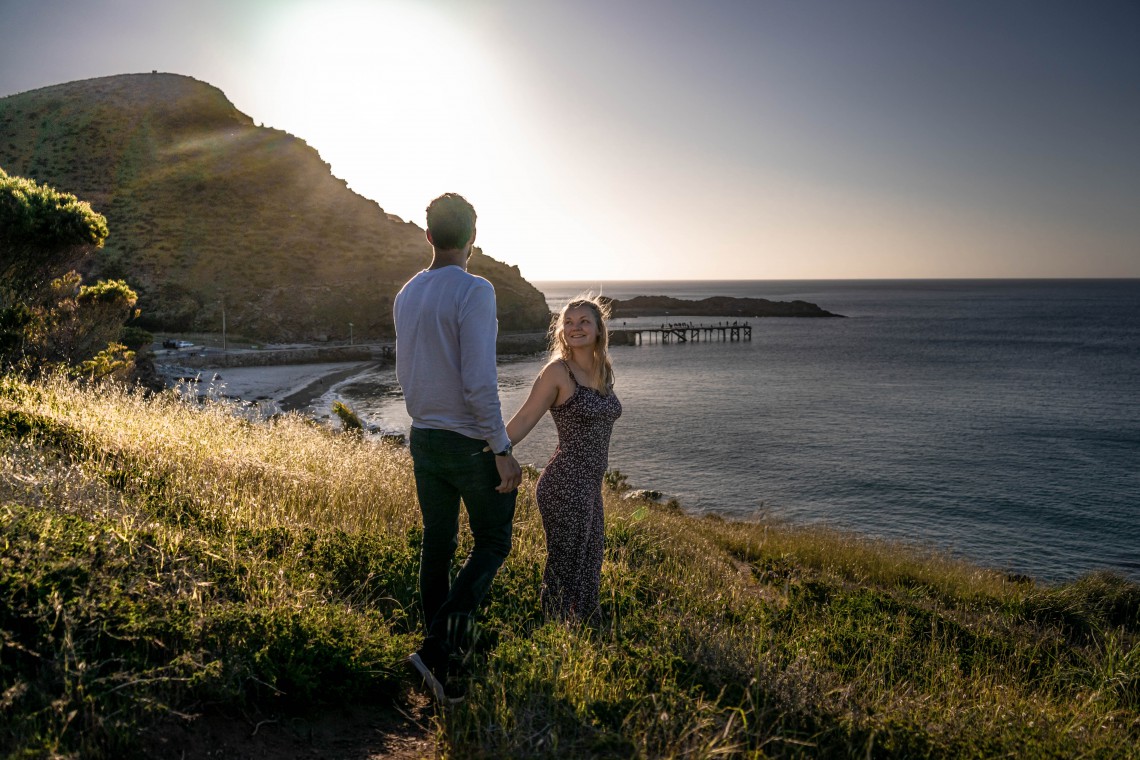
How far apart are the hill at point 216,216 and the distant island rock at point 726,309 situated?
7146 centimetres

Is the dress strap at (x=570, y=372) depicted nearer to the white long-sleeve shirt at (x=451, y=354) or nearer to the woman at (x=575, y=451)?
the woman at (x=575, y=451)

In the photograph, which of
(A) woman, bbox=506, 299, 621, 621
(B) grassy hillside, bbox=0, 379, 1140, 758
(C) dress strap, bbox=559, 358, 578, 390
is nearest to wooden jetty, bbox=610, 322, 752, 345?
(B) grassy hillside, bbox=0, 379, 1140, 758

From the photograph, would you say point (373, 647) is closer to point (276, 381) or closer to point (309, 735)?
point (309, 735)

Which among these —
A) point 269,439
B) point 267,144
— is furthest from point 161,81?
point 269,439

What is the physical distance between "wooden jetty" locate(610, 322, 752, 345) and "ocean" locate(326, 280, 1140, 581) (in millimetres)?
21982

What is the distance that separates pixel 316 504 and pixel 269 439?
2460mm

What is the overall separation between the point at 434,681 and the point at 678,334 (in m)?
97.8

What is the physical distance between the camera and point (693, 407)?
1594 inches

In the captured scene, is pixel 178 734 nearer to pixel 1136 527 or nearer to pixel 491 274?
pixel 1136 527

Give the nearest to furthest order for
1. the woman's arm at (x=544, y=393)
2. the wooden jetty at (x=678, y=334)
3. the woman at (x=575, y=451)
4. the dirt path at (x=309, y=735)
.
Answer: the dirt path at (x=309, y=735) < the woman's arm at (x=544, y=393) < the woman at (x=575, y=451) < the wooden jetty at (x=678, y=334)

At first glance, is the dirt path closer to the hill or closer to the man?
the man

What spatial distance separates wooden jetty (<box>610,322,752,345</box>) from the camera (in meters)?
91.6

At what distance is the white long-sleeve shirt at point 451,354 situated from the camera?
323 centimetres

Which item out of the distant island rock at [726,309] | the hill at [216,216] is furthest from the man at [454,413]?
the distant island rock at [726,309]
